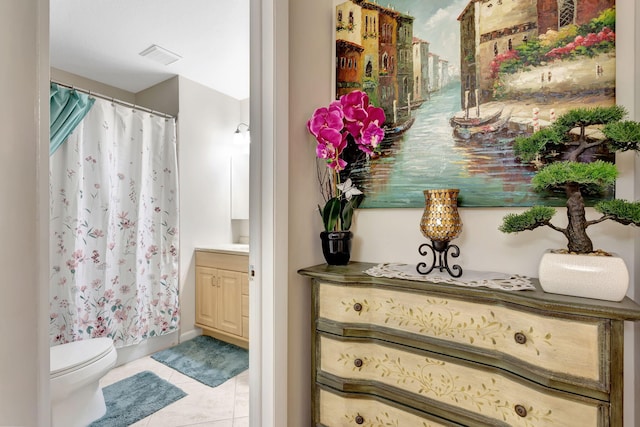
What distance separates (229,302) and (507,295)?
2.32m

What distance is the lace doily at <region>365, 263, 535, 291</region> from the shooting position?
3.14 ft

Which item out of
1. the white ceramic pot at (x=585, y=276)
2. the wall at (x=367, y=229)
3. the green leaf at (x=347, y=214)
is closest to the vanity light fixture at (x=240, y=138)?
the wall at (x=367, y=229)

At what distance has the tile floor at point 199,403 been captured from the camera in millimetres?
1714

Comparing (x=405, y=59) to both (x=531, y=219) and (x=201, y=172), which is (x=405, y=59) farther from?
(x=201, y=172)

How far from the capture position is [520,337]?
34.3 inches

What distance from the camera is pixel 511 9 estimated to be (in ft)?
3.72

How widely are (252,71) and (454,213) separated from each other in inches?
39.8

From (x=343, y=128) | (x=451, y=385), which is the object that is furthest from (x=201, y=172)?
(x=451, y=385)

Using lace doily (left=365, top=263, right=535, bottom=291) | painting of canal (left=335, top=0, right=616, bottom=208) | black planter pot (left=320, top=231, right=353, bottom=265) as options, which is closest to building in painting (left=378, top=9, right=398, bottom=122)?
painting of canal (left=335, top=0, right=616, bottom=208)

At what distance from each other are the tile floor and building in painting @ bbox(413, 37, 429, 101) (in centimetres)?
203

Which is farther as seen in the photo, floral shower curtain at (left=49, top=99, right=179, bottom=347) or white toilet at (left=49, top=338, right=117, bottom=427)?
floral shower curtain at (left=49, top=99, right=179, bottom=347)

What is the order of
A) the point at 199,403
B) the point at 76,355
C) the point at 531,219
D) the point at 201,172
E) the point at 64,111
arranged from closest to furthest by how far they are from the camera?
the point at 531,219 < the point at 76,355 < the point at 199,403 < the point at 64,111 < the point at 201,172

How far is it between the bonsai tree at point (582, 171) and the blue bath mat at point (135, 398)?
87.3 inches

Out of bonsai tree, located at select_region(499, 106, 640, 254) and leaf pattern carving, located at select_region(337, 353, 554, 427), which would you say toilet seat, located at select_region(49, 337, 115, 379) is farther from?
bonsai tree, located at select_region(499, 106, 640, 254)
